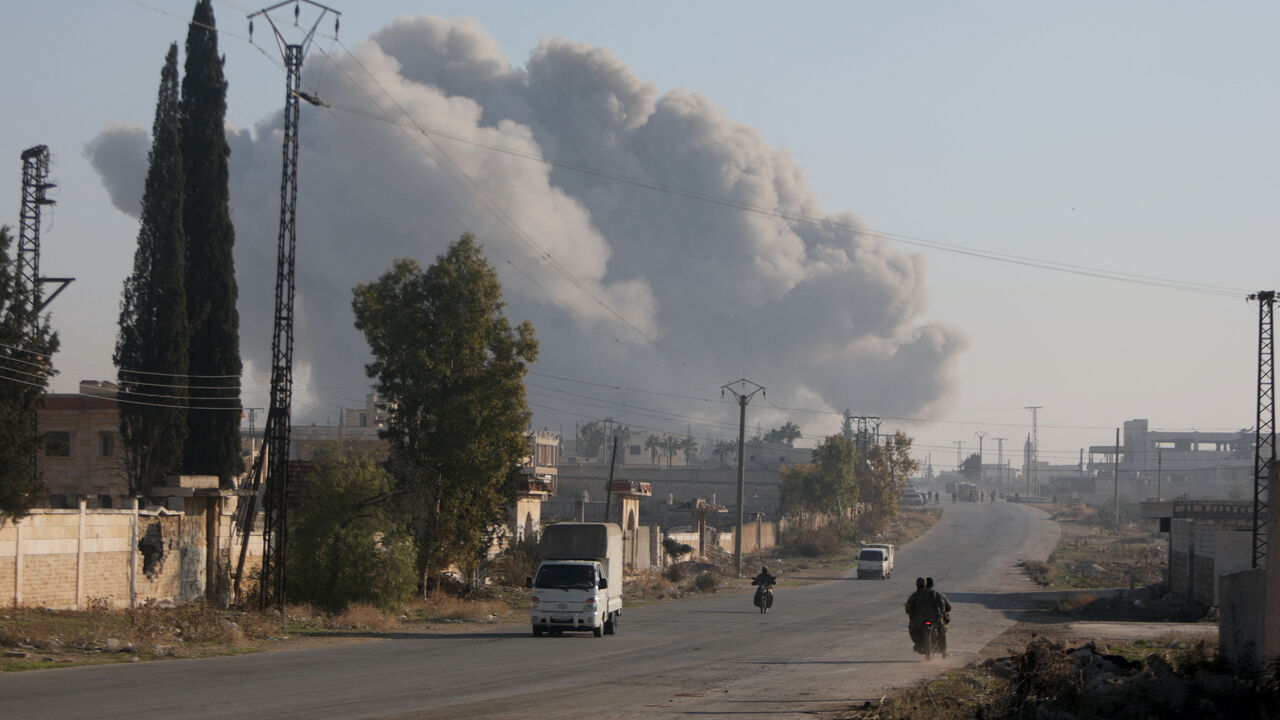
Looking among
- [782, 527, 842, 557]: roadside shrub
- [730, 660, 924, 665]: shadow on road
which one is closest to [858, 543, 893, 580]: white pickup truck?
[782, 527, 842, 557]: roadside shrub

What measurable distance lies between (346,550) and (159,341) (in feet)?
70.1

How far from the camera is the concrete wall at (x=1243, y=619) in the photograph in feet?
54.1

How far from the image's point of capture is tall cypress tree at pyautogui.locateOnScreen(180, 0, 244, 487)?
53.7 metres

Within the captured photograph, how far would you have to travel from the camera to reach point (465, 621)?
1549 inches

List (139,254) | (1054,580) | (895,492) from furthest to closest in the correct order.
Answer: (895,492) < (1054,580) < (139,254)

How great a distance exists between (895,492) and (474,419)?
8739 cm

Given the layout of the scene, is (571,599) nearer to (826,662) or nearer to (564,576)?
(564,576)

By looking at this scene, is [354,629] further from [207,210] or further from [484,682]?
[207,210]

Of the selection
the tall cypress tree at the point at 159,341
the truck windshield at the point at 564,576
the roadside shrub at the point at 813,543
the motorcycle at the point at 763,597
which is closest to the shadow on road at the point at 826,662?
the truck windshield at the point at 564,576

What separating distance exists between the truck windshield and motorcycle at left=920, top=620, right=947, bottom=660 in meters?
9.89

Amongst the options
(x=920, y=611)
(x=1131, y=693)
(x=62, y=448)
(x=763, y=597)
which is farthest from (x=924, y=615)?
(x=62, y=448)

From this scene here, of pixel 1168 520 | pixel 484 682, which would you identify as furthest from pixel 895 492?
pixel 484 682

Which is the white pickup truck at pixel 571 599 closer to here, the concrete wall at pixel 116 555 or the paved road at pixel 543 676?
the paved road at pixel 543 676

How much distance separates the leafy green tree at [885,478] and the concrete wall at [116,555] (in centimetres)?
9110
